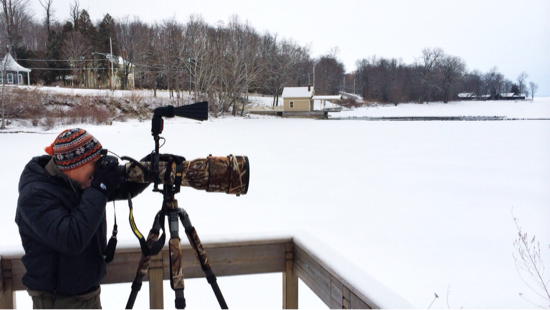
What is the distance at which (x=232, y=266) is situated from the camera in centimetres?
160

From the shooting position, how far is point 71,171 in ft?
4.43

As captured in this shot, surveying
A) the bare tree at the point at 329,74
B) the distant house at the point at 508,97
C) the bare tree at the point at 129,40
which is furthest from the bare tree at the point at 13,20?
the distant house at the point at 508,97

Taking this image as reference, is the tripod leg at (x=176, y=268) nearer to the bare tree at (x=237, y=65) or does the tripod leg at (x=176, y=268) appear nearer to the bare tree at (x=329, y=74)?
the bare tree at (x=237, y=65)

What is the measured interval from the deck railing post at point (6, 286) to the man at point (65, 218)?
17 centimetres

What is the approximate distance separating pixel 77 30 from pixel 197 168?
3865 cm

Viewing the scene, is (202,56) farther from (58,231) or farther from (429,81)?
(429,81)

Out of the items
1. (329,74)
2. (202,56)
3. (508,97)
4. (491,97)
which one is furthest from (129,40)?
(508,97)

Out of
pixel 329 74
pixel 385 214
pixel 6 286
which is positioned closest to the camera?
pixel 6 286

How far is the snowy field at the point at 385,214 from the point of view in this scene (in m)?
3.74

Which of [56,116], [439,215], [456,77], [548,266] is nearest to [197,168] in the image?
[548,266]

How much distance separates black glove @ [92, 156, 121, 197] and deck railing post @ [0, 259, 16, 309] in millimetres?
499

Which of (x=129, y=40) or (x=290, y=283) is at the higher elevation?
(x=129, y=40)

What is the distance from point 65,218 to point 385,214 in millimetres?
5506

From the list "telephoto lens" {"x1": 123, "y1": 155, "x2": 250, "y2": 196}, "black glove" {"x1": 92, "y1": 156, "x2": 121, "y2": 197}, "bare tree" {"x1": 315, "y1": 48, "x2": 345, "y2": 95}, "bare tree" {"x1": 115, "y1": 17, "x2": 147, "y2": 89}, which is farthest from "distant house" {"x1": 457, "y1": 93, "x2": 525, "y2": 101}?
"black glove" {"x1": 92, "y1": 156, "x2": 121, "y2": 197}
